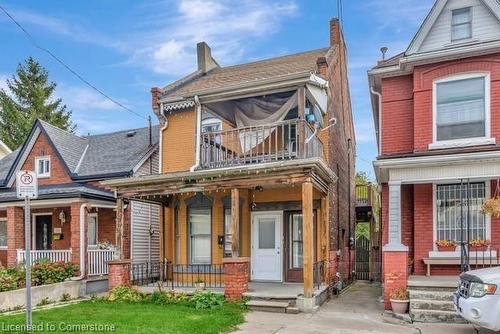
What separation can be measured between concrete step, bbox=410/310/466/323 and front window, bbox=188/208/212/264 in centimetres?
750

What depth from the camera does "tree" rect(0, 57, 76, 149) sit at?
116 feet

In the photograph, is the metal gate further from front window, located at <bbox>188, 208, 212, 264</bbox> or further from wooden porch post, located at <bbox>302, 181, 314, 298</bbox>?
wooden porch post, located at <bbox>302, 181, 314, 298</bbox>

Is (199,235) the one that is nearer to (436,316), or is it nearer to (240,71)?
(240,71)

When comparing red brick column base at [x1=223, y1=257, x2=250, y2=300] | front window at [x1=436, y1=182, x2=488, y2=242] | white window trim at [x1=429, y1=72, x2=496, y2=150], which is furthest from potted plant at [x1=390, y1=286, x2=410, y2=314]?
white window trim at [x1=429, y1=72, x2=496, y2=150]

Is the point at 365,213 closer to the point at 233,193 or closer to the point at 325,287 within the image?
the point at 325,287

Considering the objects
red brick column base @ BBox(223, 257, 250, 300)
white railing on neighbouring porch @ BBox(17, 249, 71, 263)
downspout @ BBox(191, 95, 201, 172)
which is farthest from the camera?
white railing on neighbouring porch @ BBox(17, 249, 71, 263)

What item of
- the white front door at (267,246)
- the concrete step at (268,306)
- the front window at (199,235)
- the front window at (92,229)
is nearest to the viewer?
the concrete step at (268,306)

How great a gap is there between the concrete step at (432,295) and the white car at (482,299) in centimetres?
197

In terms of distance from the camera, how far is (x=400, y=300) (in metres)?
9.67

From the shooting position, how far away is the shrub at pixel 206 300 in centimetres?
1085

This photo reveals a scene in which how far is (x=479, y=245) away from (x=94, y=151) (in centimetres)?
1479

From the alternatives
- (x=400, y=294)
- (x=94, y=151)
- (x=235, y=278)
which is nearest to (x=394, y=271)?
(x=400, y=294)

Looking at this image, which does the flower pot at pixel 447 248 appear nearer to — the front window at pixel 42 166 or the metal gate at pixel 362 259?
the metal gate at pixel 362 259

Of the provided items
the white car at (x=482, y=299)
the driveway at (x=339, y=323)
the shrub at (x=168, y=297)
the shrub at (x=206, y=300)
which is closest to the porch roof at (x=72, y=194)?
the shrub at (x=168, y=297)
